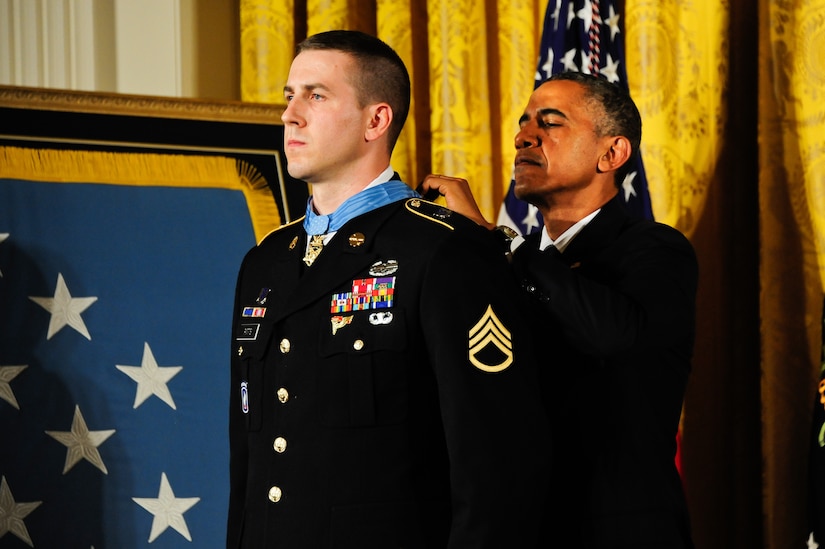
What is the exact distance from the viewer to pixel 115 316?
2449 mm

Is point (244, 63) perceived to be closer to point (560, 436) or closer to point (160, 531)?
point (160, 531)

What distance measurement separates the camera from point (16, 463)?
2.32 metres

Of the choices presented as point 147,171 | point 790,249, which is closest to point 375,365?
point 147,171

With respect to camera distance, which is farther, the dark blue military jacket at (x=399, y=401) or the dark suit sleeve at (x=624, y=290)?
the dark suit sleeve at (x=624, y=290)

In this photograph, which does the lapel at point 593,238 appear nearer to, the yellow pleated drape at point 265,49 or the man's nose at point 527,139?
the man's nose at point 527,139

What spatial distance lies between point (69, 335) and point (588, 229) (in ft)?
4.00

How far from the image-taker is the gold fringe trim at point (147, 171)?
243 centimetres

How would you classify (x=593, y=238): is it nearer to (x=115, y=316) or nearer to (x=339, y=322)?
(x=339, y=322)

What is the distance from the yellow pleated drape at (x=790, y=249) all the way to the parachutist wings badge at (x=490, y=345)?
1.31 m

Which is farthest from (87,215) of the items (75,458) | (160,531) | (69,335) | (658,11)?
(658,11)

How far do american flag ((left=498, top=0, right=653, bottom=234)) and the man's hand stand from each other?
111 centimetres

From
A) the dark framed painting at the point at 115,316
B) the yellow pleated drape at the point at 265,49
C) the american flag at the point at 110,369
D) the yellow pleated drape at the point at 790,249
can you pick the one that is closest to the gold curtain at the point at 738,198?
the yellow pleated drape at the point at 790,249

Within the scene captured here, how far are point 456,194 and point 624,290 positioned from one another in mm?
338

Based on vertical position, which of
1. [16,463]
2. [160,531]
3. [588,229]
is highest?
[588,229]
